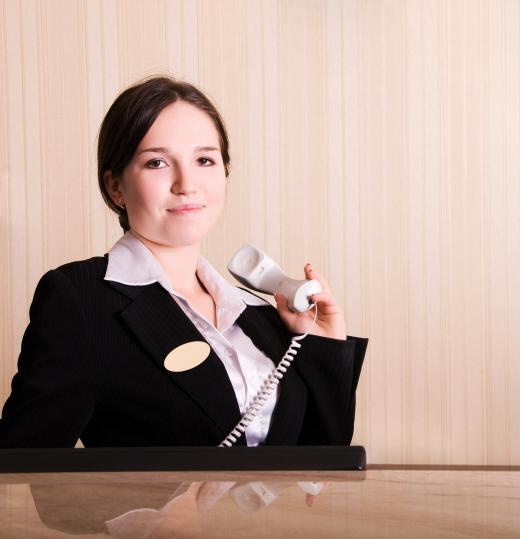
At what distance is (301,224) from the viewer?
111 inches

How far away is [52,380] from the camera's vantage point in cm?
121

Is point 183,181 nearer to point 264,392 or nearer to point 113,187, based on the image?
point 113,187

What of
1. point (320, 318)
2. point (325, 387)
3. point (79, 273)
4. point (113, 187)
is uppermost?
point (113, 187)

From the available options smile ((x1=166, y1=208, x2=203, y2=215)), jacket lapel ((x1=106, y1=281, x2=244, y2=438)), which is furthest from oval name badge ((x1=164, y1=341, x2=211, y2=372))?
smile ((x1=166, y1=208, x2=203, y2=215))

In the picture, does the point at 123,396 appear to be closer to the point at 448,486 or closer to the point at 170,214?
the point at 170,214

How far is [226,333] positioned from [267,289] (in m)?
0.16

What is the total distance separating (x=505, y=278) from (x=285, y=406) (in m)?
1.72

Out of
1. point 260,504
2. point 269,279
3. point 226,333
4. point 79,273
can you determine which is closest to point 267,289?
point 269,279

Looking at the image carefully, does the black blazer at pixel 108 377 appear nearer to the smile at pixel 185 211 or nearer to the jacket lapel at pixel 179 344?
the jacket lapel at pixel 179 344

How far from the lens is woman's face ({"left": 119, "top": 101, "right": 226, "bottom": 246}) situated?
55.2 inches

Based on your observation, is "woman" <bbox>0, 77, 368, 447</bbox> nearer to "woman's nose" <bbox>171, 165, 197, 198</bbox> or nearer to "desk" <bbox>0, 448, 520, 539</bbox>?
"woman's nose" <bbox>171, 165, 197, 198</bbox>

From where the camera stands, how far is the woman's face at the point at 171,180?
140 cm

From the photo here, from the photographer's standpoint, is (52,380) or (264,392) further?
(264,392)

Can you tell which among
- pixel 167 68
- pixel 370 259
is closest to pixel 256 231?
pixel 370 259
